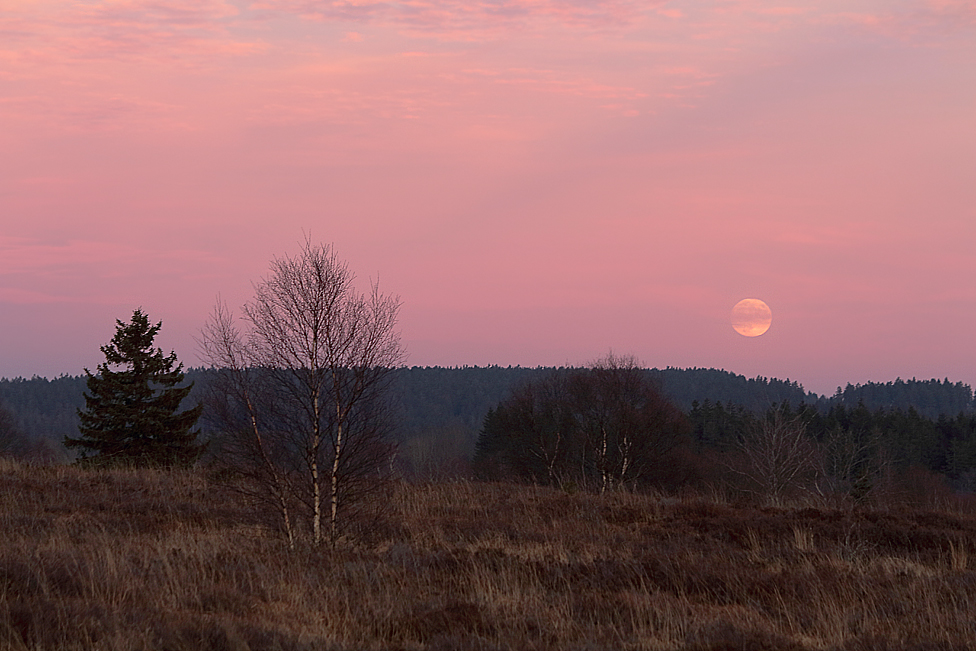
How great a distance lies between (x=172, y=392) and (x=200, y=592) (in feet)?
76.0

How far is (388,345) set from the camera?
11.9 meters

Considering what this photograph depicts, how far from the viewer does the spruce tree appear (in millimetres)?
28266

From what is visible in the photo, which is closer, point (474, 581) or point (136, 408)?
point (474, 581)

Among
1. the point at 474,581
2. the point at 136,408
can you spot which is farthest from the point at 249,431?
the point at 136,408

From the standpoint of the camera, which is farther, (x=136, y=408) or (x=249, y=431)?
(x=136, y=408)

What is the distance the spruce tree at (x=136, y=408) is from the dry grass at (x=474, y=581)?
13.4 meters

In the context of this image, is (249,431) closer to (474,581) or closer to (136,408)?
(474,581)

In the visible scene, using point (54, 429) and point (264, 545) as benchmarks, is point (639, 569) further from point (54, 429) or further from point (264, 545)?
point (54, 429)

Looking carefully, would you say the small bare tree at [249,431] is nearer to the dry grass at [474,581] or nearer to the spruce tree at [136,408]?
the dry grass at [474,581]

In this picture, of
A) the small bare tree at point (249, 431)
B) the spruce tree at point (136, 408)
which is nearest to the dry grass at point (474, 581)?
the small bare tree at point (249, 431)

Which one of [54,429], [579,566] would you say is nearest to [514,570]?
[579,566]

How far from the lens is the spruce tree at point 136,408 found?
28266 mm

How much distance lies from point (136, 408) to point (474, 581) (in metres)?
23.9

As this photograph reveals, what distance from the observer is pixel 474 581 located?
8703mm
